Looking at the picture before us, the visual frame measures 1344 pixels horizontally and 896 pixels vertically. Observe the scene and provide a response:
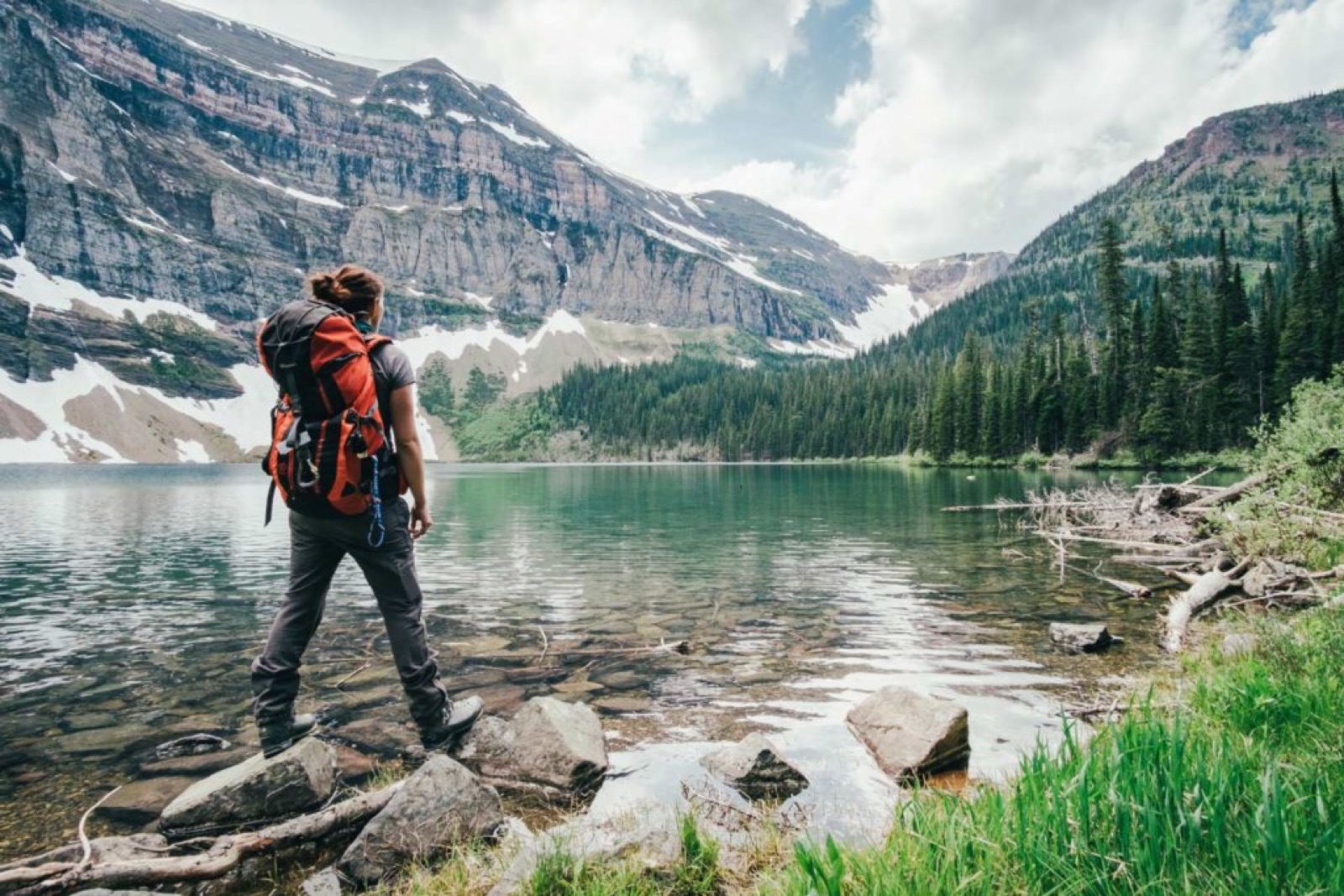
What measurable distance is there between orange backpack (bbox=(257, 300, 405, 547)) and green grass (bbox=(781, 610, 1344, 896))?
4.40m

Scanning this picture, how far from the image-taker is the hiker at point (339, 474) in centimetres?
557

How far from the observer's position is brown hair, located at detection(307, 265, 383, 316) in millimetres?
6117

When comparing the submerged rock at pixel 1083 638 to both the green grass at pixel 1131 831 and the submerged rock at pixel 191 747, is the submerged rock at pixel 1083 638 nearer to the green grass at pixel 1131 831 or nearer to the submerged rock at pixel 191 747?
the green grass at pixel 1131 831

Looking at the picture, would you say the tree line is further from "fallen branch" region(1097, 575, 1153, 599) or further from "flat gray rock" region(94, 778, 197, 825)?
"flat gray rock" region(94, 778, 197, 825)

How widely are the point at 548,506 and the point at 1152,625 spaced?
38.7 m

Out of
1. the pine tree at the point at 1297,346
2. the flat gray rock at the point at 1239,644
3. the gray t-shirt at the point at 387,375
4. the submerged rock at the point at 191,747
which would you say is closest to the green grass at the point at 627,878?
the gray t-shirt at the point at 387,375

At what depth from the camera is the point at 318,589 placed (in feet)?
20.1

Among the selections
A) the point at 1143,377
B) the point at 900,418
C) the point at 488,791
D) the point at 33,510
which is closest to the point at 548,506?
the point at 33,510

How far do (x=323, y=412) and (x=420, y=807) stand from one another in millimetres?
3195

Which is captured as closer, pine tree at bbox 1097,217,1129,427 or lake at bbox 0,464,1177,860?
lake at bbox 0,464,1177,860

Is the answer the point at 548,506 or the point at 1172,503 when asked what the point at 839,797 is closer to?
the point at 1172,503

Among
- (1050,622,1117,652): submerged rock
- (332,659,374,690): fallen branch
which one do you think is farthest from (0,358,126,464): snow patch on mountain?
(1050,622,1117,652): submerged rock

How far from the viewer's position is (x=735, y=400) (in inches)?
7426

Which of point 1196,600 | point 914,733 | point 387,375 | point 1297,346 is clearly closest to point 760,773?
point 914,733
